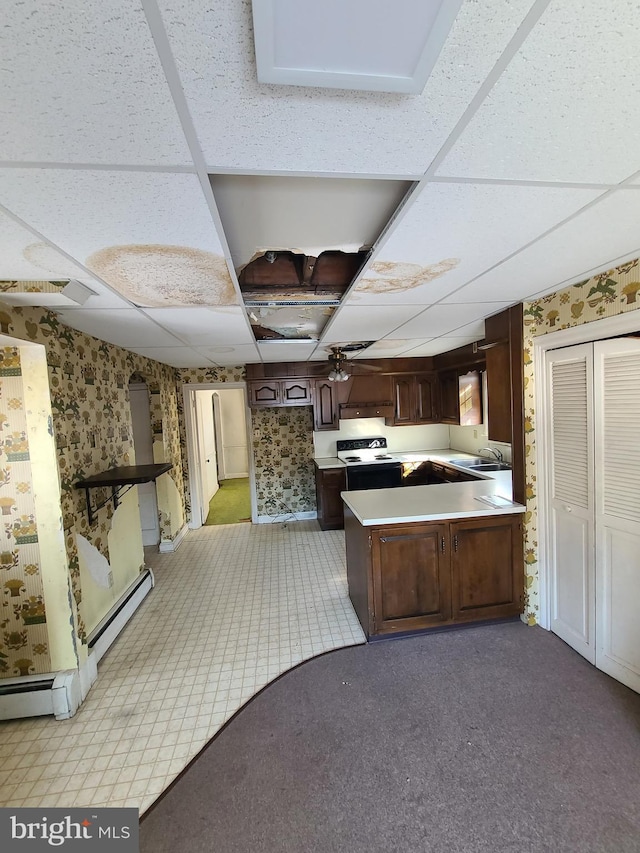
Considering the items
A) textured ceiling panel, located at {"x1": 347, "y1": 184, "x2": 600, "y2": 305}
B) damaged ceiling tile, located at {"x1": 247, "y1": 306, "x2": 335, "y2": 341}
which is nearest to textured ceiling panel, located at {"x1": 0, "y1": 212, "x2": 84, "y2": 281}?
damaged ceiling tile, located at {"x1": 247, "y1": 306, "x2": 335, "y2": 341}

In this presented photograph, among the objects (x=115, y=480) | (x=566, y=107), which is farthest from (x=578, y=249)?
(x=115, y=480)

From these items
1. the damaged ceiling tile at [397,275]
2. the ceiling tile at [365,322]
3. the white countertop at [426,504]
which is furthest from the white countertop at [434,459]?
the damaged ceiling tile at [397,275]

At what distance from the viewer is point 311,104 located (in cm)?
70

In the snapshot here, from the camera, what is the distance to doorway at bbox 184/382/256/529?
4703mm

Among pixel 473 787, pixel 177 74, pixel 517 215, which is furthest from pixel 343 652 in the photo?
pixel 177 74

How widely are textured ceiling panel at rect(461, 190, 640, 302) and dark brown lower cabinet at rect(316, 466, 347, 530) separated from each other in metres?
2.89

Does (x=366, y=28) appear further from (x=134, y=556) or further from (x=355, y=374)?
(x=355, y=374)

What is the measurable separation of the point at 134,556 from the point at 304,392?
258 centimetres

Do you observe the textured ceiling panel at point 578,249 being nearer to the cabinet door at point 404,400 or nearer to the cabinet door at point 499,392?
the cabinet door at point 499,392

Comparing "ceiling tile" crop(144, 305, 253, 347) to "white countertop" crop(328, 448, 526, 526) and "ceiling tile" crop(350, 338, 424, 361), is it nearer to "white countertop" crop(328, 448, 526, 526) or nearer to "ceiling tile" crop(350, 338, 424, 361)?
"ceiling tile" crop(350, 338, 424, 361)

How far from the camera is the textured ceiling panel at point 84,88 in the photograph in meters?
0.53

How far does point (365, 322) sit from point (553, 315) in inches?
46.3

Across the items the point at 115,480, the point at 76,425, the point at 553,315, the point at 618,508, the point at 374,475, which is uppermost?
the point at 553,315

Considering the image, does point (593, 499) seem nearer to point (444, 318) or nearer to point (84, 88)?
point (444, 318)
